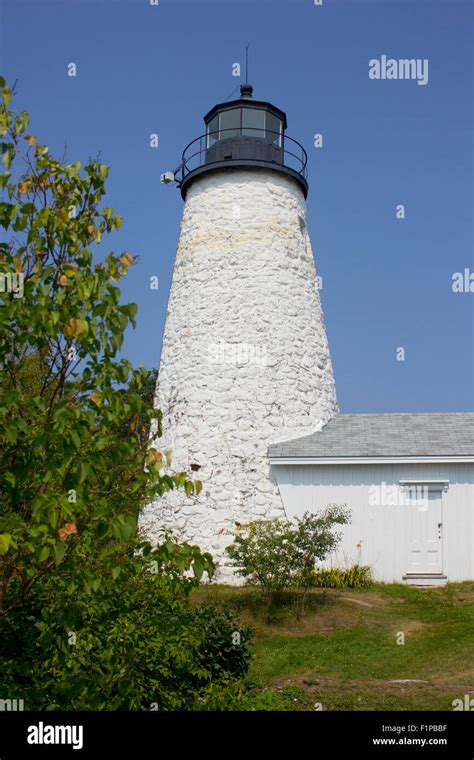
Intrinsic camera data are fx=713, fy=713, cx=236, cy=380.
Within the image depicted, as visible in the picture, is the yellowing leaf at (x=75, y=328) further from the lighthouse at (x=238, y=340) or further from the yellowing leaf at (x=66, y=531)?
A: the lighthouse at (x=238, y=340)

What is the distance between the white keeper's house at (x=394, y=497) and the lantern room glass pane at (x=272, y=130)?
31.0ft

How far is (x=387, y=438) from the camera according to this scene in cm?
2020

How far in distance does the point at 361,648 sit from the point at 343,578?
5.45 metres

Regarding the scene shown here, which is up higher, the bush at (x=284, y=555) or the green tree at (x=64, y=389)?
the green tree at (x=64, y=389)

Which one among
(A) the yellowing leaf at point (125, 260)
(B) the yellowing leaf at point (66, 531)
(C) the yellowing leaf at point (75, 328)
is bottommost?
(B) the yellowing leaf at point (66, 531)

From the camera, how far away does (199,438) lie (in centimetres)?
1980

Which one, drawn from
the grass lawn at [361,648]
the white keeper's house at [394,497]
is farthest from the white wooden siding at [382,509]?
the grass lawn at [361,648]

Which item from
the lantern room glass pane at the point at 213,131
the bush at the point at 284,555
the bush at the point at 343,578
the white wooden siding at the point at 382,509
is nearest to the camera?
the bush at the point at 284,555

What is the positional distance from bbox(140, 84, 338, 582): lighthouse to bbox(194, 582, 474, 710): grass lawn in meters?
2.84

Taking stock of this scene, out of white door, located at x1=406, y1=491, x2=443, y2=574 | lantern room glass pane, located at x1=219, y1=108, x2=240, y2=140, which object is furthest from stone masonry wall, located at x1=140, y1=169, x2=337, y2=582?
white door, located at x1=406, y1=491, x2=443, y2=574

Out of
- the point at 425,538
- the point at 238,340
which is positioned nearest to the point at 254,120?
the point at 238,340

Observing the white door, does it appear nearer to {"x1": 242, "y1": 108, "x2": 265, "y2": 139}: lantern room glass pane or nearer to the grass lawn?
the grass lawn

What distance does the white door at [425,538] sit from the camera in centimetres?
1862
